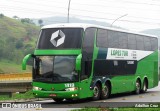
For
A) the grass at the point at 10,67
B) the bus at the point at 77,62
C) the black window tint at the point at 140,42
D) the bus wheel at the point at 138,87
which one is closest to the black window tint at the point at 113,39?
the bus at the point at 77,62

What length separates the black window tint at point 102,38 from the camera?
76.9 ft

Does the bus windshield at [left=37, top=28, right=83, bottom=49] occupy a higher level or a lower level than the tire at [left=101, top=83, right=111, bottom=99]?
higher

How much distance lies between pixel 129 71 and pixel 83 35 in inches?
263

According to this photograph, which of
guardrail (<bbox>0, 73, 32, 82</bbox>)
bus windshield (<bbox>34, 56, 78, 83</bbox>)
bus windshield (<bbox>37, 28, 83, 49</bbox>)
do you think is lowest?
guardrail (<bbox>0, 73, 32, 82</bbox>)

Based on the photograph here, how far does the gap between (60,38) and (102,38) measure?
2.93 m

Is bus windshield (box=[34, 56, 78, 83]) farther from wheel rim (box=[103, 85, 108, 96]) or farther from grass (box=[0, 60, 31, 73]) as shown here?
grass (box=[0, 60, 31, 73])

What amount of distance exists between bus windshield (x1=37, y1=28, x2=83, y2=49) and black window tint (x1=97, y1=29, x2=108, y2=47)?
1.77 m

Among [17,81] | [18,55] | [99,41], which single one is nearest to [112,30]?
[99,41]

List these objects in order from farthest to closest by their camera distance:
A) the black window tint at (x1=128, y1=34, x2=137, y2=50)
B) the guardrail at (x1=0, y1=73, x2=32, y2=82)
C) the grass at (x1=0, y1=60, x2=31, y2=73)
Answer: the grass at (x1=0, y1=60, x2=31, y2=73) → the guardrail at (x1=0, y1=73, x2=32, y2=82) → the black window tint at (x1=128, y1=34, x2=137, y2=50)

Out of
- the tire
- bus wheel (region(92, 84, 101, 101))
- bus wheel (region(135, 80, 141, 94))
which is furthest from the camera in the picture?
bus wheel (region(135, 80, 141, 94))

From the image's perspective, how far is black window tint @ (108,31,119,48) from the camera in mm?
24872

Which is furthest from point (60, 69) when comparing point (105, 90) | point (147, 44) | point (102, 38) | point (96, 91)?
point (147, 44)

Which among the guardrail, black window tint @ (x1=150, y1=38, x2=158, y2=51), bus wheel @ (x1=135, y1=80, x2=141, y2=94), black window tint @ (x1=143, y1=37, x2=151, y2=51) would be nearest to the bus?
bus wheel @ (x1=135, y1=80, x2=141, y2=94)

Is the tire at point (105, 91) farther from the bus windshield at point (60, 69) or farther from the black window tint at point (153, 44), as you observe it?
the black window tint at point (153, 44)
